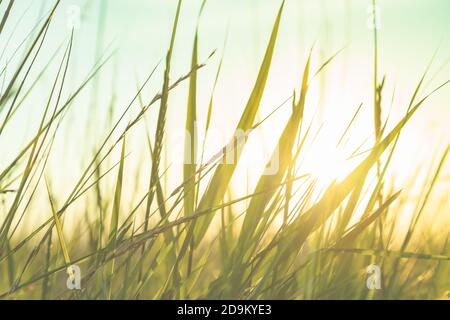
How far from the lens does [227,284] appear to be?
0.72 metres

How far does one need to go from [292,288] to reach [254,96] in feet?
0.92

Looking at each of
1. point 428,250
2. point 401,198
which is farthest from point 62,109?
point 428,250

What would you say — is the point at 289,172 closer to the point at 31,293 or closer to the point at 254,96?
the point at 254,96

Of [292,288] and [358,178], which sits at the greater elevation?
[358,178]

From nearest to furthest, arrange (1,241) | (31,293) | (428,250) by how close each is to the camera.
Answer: (1,241), (31,293), (428,250)

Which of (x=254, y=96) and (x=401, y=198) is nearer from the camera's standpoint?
(x=254, y=96)
